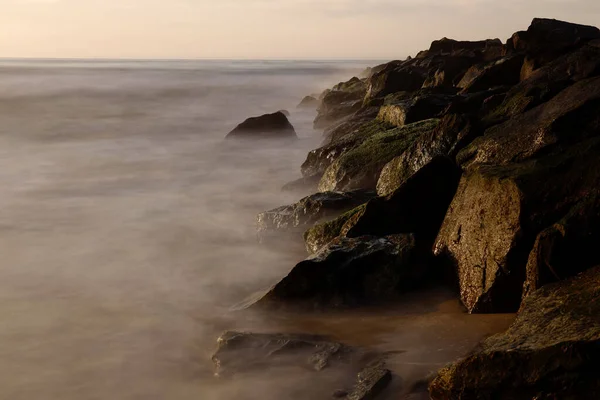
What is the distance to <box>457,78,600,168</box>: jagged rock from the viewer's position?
6676 millimetres

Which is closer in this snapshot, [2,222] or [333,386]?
[333,386]

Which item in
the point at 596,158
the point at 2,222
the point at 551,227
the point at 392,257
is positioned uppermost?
the point at 596,158

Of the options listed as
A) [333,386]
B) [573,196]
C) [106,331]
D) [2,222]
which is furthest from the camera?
→ [2,222]

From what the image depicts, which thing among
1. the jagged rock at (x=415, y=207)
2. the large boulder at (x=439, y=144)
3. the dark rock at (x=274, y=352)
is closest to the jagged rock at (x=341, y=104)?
the large boulder at (x=439, y=144)

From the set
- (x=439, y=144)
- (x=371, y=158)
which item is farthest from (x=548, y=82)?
(x=371, y=158)

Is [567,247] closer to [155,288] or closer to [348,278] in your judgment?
[348,278]

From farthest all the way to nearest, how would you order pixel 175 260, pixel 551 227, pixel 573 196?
pixel 175 260, pixel 573 196, pixel 551 227

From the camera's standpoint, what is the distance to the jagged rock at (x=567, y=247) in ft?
17.0

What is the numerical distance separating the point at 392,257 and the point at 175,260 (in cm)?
358

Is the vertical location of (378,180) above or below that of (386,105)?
below

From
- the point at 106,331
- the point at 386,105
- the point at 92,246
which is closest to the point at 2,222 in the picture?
the point at 92,246

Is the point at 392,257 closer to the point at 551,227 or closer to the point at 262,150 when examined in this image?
the point at 551,227

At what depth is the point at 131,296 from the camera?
24.9 ft

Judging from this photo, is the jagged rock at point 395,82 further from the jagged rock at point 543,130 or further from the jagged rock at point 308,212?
the jagged rock at point 543,130
